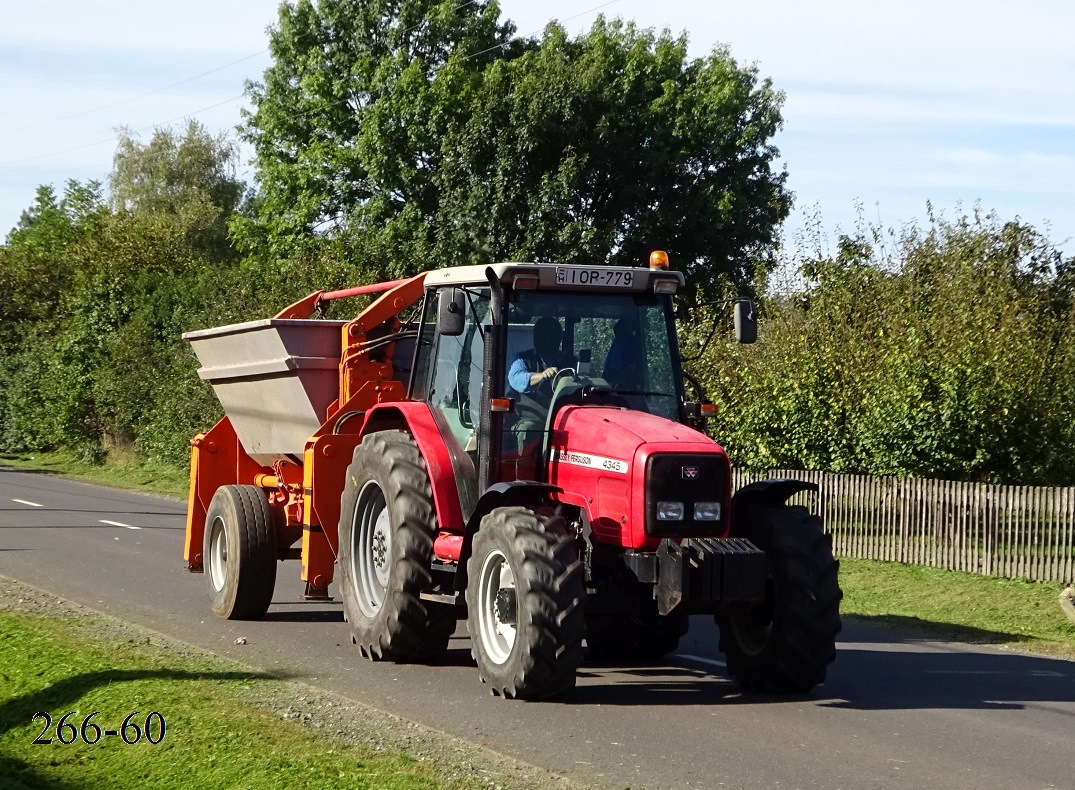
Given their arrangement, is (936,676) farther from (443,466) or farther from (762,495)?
(443,466)

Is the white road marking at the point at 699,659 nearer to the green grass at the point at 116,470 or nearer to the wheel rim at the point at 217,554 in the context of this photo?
the wheel rim at the point at 217,554

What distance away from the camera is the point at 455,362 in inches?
398

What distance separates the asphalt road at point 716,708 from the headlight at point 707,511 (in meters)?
1.18

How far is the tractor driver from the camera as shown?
371 inches

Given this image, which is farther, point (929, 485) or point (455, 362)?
point (929, 485)

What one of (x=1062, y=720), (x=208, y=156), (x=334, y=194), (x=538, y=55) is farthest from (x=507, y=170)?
(x=208, y=156)

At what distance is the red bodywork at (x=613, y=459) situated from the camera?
862 cm

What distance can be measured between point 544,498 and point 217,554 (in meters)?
4.65

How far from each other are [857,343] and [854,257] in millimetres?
3321

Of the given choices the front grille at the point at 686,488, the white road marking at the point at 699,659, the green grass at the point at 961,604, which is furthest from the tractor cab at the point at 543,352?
the green grass at the point at 961,604

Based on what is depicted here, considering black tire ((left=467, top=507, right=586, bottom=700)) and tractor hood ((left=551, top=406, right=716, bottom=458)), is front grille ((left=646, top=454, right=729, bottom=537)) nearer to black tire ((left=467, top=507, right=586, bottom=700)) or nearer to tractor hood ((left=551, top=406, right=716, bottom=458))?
tractor hood ((left=551, top=406, right=716, bottom=458))

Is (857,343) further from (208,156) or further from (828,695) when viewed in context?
(208,156)

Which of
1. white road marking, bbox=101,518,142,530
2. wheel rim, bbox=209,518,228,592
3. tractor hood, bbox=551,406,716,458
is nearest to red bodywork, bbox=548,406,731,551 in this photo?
tractor hood, bbox=551,406,716,458

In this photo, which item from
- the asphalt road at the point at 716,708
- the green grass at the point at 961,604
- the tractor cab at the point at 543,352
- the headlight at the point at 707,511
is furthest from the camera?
the green grass at the point at 961,604
